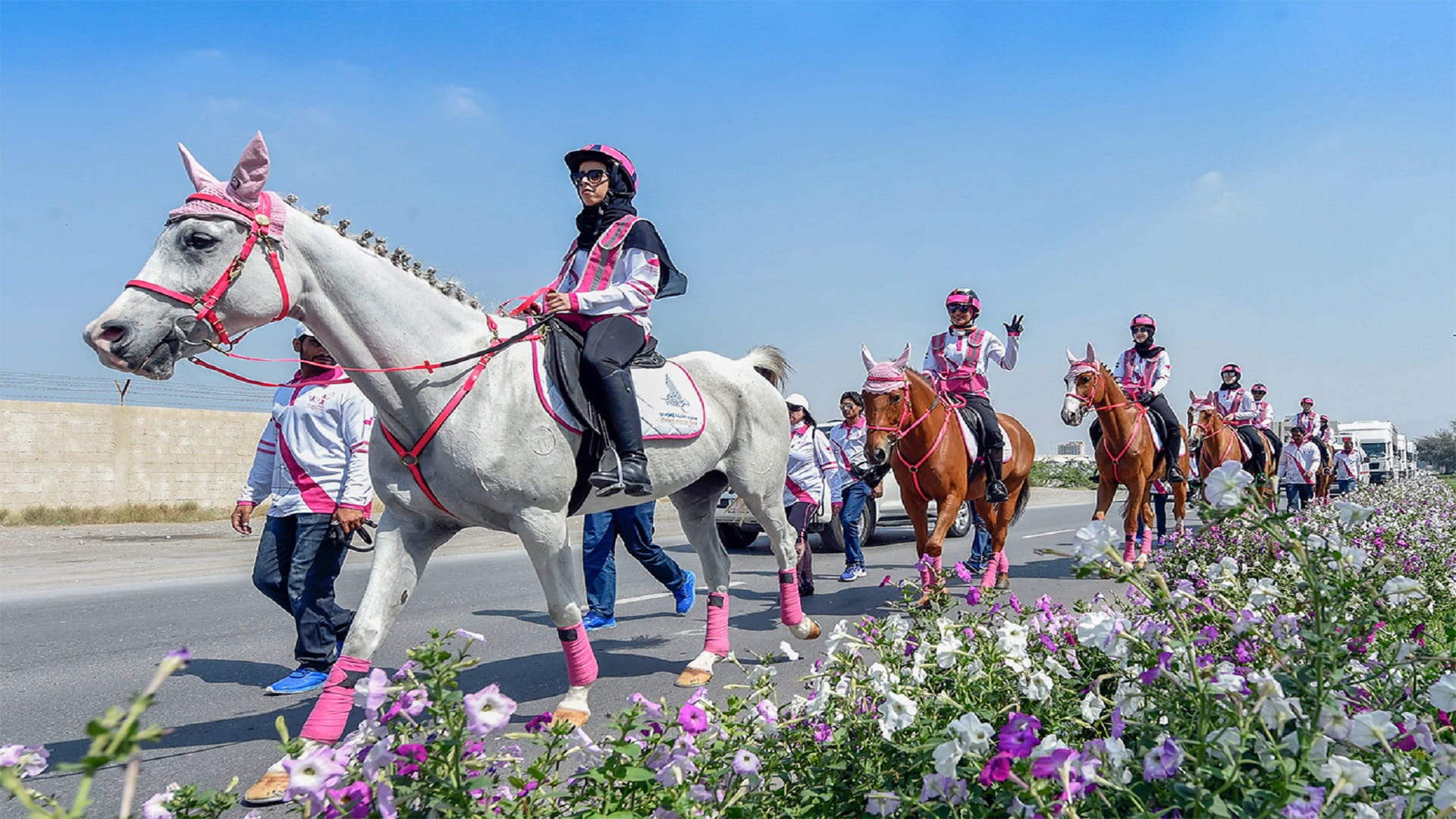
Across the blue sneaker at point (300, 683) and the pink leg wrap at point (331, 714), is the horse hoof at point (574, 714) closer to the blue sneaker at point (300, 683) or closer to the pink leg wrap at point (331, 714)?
the pink leg wrap at point (331, 714)

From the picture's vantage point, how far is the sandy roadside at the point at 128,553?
449 inches

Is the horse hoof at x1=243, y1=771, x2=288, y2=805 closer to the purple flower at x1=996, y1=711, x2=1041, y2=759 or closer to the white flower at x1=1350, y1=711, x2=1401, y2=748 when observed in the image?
the purple flower at x1=996, y1=711, x2=1041, y2=759

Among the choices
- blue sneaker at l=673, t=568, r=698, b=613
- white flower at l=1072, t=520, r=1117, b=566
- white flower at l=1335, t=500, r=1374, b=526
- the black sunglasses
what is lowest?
blue sneaker at l=673, t=568, r=698, b=613

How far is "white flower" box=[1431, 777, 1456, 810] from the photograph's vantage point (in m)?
1.71

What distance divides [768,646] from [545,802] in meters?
4.74

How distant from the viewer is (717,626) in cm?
602

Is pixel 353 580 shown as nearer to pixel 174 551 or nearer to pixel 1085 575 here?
→ pixel 174 551

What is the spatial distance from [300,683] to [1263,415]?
18360 millimetres

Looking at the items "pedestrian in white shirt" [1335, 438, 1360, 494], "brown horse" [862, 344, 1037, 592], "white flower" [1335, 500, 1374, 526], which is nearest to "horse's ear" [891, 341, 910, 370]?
"brown horse" [862, 344, 1037, 592]

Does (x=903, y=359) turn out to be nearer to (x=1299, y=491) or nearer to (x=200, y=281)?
(x=200, y=281)

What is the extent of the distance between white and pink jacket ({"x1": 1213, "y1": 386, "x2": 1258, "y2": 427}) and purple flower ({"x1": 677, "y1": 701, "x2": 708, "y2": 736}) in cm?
1765

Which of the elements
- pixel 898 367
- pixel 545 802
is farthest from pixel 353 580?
pixel 545 802

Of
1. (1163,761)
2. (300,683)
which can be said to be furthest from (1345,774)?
(300,683)

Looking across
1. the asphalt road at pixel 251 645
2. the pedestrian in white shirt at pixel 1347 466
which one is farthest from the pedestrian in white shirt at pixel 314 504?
the pedestrian in white shirt at pixel 1347 466
